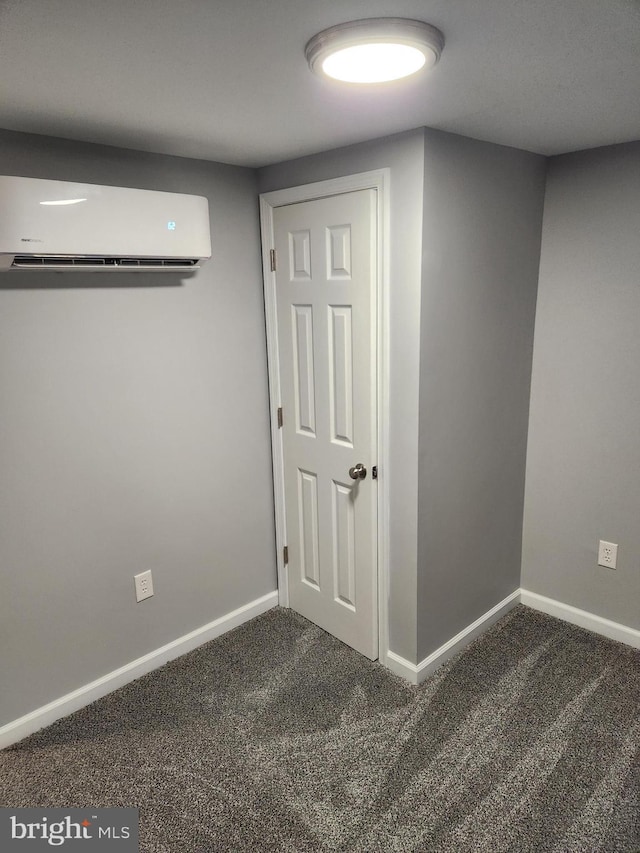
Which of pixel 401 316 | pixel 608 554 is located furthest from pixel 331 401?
pixel 608 554

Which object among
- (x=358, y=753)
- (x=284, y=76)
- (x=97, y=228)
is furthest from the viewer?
(x=358, y=753)

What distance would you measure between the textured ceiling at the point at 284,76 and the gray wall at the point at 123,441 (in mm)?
379

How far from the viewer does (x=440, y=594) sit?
2.47m

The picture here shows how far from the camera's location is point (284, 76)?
4.71 ft

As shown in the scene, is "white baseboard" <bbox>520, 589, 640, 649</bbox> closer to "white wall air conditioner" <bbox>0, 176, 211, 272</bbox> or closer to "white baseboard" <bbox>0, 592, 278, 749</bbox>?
"white baseboard" <bbox>0, 592, 278, 749</bbox>

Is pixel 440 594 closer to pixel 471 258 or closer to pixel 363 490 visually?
pixel 363 490

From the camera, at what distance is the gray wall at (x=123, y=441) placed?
6.75ft

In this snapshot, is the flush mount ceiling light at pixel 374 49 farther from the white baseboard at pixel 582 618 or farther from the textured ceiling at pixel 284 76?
the white baseboard at pixel 582 618

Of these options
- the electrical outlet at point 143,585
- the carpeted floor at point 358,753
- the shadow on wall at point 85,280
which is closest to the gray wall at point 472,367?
the carpeted floor at point 358,753

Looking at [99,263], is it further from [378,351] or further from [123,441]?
[378,351]

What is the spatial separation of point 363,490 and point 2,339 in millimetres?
1447

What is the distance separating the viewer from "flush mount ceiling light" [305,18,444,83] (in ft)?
3.81

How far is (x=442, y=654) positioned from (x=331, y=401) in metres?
1.18

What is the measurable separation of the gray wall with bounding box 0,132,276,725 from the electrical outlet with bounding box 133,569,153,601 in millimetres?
30
